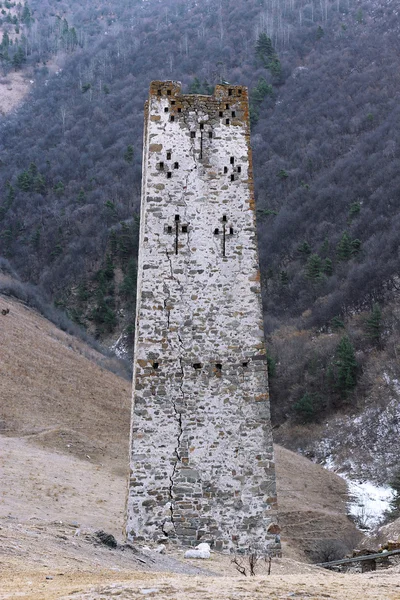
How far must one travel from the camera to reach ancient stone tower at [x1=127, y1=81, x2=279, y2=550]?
1217cm

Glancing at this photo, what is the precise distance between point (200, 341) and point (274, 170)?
5406cm

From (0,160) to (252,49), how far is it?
113 feet

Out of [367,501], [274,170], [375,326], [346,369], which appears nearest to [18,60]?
[274,170]

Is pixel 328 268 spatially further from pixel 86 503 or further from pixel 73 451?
pixel 86 503

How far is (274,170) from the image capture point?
65.3m

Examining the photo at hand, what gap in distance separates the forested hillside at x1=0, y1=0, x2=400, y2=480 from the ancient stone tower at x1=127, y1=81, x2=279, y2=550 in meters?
24.4

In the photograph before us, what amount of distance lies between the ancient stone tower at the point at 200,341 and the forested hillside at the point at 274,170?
80.2 feet

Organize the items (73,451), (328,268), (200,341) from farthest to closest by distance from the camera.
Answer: (328,268) → (73,451) → (200,341)

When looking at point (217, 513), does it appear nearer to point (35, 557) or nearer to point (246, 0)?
point (35, 557)

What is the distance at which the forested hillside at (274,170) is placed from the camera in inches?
1718

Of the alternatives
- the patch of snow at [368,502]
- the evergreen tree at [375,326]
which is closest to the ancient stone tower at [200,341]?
Result: the patch of snow at [368,502]

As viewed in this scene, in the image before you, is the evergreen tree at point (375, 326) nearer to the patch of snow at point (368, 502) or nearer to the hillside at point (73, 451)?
the patch of snow at point (368, 502)

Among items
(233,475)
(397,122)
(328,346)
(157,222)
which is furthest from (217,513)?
(397,122)

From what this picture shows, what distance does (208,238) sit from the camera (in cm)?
1354
